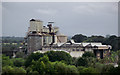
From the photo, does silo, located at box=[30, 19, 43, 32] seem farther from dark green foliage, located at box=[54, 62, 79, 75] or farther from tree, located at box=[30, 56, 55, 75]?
dark green foliage, located at box=[54, 62, 79, 75]

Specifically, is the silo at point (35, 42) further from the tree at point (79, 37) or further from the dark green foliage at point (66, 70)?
the tree at point (79, 37)

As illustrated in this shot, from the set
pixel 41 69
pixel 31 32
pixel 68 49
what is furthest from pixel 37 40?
pixel 41 69

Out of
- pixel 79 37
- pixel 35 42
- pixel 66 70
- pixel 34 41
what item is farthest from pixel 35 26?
pixel 79 37

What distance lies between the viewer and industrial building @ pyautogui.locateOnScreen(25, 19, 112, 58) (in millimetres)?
39000

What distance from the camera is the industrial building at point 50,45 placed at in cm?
3900

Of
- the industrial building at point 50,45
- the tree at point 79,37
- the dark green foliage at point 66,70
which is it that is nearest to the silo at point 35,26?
the industrial building at point 50,45

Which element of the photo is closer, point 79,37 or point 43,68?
point 43,68

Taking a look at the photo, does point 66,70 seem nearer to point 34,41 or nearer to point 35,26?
point 34,41

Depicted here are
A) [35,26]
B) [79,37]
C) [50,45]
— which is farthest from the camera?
[79,37]

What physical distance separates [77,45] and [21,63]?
12.8 m

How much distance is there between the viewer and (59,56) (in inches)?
1179

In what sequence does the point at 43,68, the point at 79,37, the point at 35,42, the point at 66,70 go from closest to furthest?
the point at 66,70 → the point at 43,68 → the point at 35,42 → the point at 79,37

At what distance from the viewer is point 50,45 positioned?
136ft

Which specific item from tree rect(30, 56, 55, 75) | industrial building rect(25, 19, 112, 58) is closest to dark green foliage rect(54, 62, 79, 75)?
tree rect(30, 56, 55, 75)
